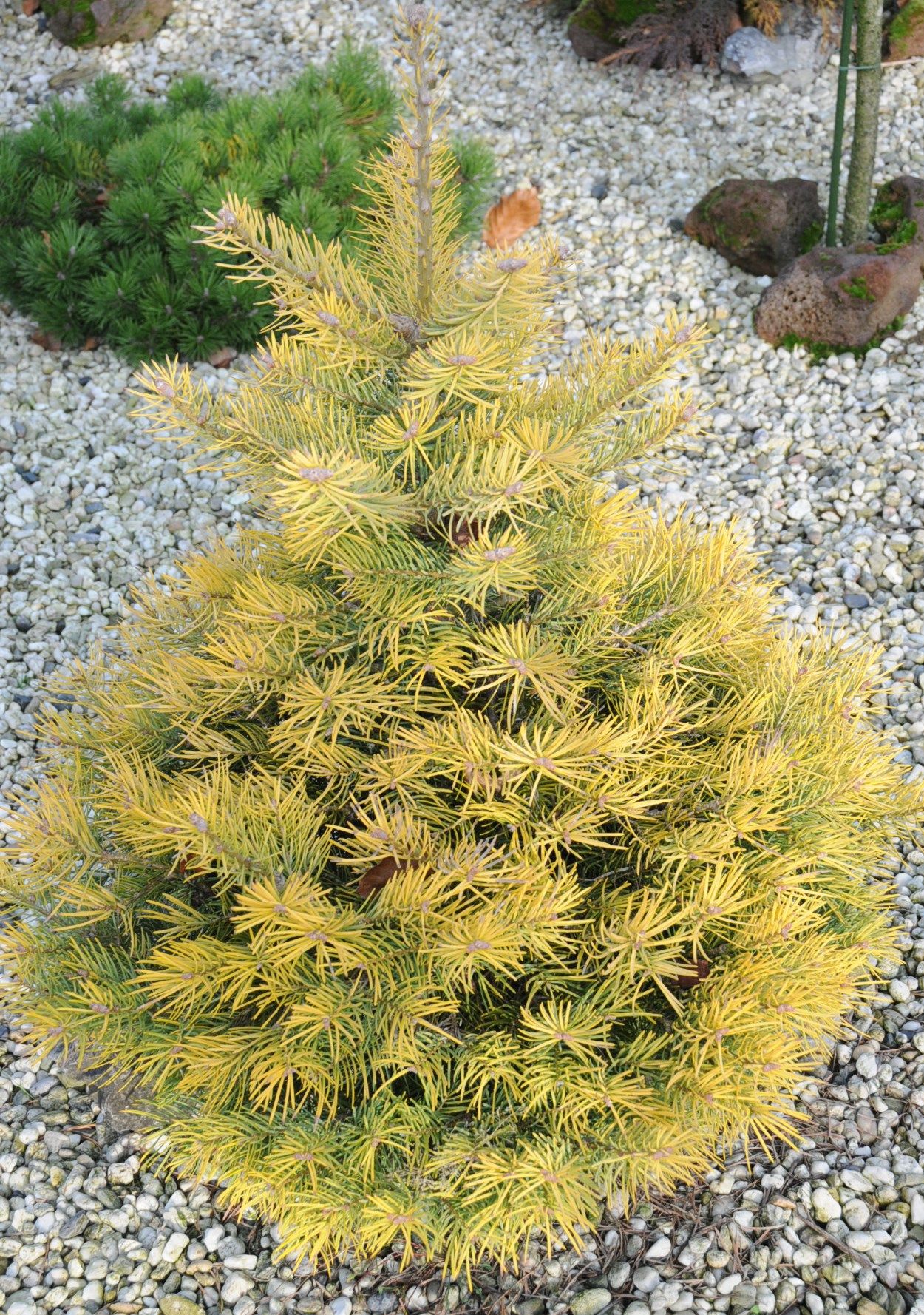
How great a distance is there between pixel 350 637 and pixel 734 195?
3197 millimetres

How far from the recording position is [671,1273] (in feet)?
6.70

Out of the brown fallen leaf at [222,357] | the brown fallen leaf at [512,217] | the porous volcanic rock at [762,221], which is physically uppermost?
the porous volcanic rock at [762,221]

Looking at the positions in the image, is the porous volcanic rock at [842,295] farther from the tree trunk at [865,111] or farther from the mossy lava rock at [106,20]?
the mossy lava rock at [106,20]

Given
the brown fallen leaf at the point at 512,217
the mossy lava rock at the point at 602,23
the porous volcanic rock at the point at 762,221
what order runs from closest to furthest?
the porous volcanic rock at the point at 762,221 → the brown fallen leaf at the point at 512,217 → the mossy lava rock at the point at 602,23

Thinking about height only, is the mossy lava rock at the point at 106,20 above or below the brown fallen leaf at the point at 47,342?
above

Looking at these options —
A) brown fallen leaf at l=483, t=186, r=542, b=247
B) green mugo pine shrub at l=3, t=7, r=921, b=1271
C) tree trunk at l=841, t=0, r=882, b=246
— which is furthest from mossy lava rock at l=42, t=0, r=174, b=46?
green mugo pine shrub at l=3, t=7, r=921, b=1271

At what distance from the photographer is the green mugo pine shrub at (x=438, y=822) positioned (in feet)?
5.16

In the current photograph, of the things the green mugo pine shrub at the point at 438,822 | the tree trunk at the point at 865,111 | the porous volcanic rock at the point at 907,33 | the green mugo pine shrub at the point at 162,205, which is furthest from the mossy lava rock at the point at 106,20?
the green mugo pine shrub at the point at 438,822

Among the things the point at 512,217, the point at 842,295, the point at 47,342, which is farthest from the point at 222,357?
the point at 842,295

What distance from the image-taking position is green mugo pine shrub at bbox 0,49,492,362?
412 cm

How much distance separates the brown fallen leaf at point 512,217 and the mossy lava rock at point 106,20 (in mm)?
2387

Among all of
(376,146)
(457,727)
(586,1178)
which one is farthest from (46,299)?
(586,1178)

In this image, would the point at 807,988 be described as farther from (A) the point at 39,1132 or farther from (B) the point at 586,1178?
(A) the point at 39,1132

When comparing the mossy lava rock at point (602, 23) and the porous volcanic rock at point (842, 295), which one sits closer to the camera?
the porous volcanic rock at point (842, 295)
